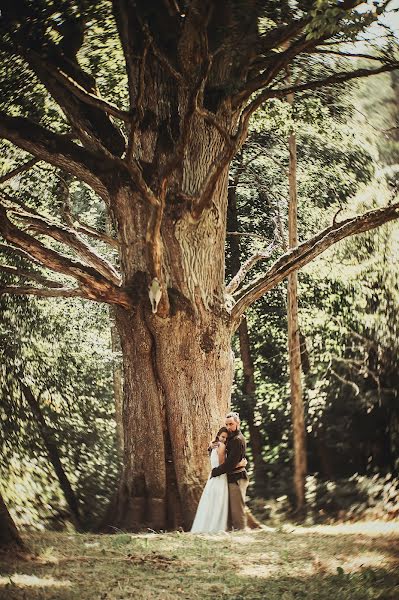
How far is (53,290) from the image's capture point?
24.4 feet

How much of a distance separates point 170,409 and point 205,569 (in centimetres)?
281

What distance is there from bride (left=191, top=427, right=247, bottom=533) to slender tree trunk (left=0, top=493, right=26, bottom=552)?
288cm

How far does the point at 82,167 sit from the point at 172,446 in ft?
11.6

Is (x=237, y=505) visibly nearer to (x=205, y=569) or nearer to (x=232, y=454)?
(x=232, y=454)

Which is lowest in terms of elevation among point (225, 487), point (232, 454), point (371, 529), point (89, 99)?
point (371, 529)

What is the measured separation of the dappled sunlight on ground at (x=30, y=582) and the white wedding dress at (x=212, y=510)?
3.25 m

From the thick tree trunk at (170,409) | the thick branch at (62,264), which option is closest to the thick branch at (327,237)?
the thick tree trunk at (170,409)

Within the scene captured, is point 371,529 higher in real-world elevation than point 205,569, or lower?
higher

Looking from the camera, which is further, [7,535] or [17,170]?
[17,170]

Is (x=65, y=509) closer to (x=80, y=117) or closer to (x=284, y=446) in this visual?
(x=284, y=446)

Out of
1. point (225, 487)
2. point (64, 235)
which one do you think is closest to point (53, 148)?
point (64, 235)

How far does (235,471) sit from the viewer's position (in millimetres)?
7523

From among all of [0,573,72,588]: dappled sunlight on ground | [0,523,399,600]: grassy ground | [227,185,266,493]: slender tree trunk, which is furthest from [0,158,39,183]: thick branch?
[0,573,72,588]: dappled sunlight on ground

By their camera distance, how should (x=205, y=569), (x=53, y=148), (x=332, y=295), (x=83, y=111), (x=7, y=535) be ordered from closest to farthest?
(x=7, y=535), (x=205, y=569), (x=53, y=148), (x=83, y=111), (x=332, y=295)
